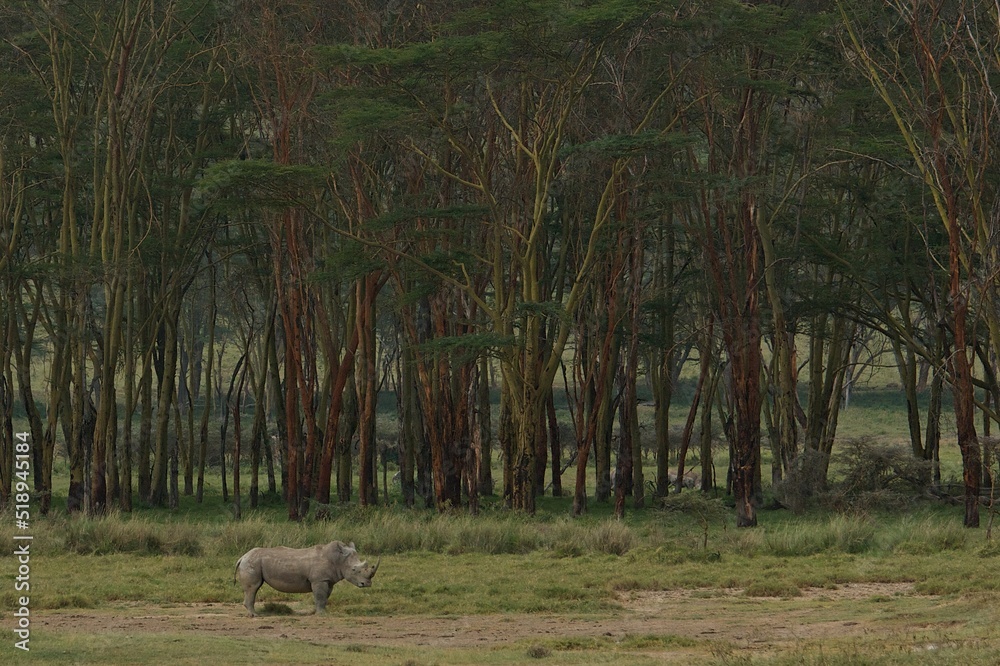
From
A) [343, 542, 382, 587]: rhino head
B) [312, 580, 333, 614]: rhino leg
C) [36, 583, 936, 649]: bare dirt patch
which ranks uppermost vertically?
[343, 542, 382, 587]: rhino head

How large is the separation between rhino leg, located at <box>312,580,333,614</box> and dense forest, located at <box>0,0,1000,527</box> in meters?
8.71

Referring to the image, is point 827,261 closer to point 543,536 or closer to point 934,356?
point 934,356

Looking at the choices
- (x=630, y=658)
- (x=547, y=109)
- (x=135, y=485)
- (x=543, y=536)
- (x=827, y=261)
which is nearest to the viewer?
(x=630, y=658)

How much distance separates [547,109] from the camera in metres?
25.6

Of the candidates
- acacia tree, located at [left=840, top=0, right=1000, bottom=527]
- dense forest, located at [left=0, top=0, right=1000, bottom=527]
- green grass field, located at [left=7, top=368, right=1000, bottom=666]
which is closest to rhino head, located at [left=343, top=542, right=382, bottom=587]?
green grass field, located at [left=7, top=368, right=1000, bottom=666]

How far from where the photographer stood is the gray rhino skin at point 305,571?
1411 centimetres

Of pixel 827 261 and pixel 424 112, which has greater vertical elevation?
pixel 424 112

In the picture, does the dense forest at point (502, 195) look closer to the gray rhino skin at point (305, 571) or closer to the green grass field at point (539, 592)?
the green grass field at point (539, 592)

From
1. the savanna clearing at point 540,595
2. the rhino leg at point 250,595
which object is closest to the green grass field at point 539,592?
the savanna clearing at point 540,595

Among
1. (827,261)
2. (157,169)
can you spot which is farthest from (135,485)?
(827,261)

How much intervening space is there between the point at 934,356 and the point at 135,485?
2142 centimetres

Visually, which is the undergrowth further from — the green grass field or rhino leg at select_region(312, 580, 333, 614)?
rhino leg at select_region(312, 580, 333, 614)

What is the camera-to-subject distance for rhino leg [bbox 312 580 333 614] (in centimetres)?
1413

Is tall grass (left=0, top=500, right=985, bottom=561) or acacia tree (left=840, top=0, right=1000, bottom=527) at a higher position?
acacia tree (left=840, top=0, right=1000, bottom=527)
